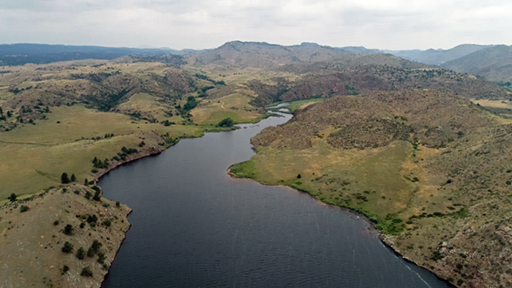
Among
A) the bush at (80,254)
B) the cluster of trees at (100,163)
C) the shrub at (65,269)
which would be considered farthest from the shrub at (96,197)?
the cluster of trees at (100,163)

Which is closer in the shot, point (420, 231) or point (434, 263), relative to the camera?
point (434, 263)

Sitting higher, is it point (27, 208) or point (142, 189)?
point (27, 208)

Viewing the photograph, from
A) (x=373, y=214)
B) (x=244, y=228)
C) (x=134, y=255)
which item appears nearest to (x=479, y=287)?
(x=373, y=214)

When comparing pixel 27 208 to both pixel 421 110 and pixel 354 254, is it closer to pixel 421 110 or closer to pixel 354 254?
pixel 354 254

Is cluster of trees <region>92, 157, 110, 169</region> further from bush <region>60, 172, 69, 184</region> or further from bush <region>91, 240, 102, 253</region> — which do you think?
bush <region>91, 240, 102, 253</region>

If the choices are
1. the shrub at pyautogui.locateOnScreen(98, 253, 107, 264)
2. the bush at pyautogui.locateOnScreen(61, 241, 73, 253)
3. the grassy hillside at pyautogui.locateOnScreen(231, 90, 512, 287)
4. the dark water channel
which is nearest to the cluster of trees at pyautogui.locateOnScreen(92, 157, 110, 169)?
the dark water channel

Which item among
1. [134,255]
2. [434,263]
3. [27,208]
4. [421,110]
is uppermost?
[421,110]

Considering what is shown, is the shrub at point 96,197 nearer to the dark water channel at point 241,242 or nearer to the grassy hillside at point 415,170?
the dark water channel at point 241,242
